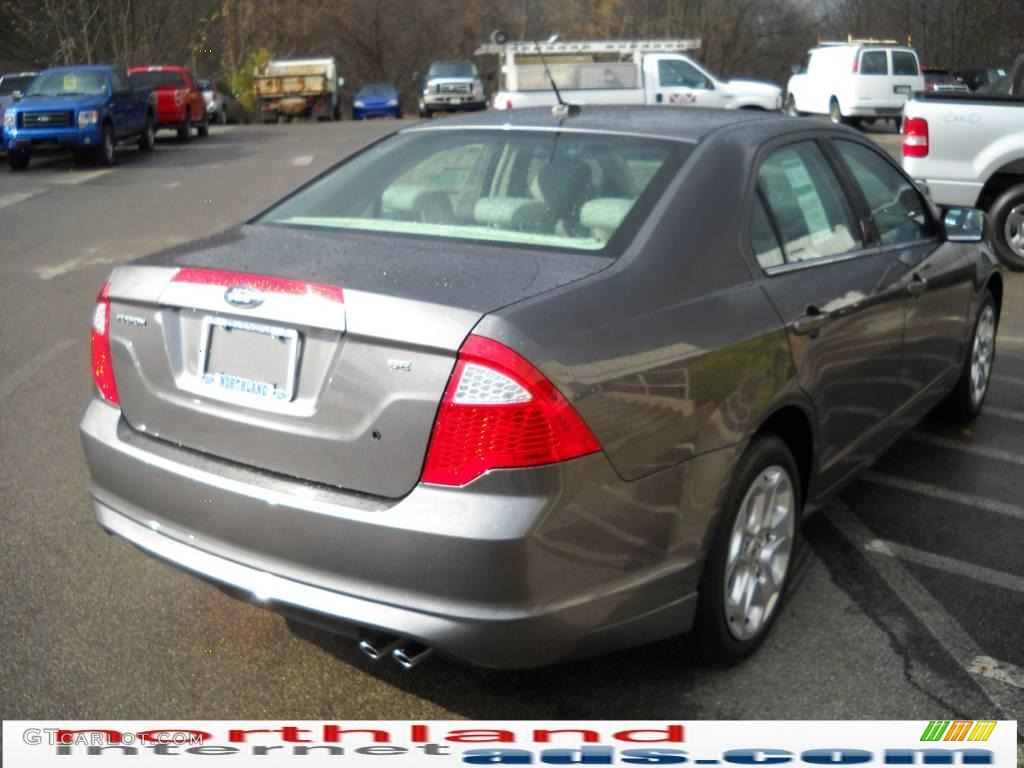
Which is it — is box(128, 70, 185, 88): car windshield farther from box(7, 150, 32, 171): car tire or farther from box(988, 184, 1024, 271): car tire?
box(988, 184, 1024, 271): car tire

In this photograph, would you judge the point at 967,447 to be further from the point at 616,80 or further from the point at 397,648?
the point at 616,80

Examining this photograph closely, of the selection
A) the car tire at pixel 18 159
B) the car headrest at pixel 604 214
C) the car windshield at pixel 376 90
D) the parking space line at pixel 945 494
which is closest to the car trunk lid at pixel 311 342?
the car headrest at pixel 604 214

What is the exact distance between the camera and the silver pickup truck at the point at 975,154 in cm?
1058

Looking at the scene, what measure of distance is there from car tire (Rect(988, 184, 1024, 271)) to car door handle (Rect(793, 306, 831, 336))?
7565mm

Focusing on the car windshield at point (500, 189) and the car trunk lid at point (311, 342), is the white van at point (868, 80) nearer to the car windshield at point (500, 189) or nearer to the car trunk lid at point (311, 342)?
the car windshield at point (500, 189)


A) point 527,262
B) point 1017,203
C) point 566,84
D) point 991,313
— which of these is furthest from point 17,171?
point 527,262

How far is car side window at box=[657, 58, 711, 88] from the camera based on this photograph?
2558cm

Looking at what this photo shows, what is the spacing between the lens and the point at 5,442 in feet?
19.7

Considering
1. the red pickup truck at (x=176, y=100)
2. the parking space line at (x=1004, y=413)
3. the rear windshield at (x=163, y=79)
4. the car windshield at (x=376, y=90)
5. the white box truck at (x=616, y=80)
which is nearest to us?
the parking space line at (x=1004, y=413)

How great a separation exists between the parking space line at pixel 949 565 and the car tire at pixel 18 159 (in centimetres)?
2015

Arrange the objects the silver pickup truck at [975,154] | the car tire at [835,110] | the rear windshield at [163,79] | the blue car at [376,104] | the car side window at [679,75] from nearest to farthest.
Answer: the silver pickup truck at [975,154]
the car side window at [679,75]
the rear windshield at [163,79]
the car tire at [835,110]
the blue car at [376,104]

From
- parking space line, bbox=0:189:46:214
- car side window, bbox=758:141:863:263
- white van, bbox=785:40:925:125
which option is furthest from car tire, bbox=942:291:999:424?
white van, bbox=785:40:925:125

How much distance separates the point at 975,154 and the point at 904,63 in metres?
20.9
